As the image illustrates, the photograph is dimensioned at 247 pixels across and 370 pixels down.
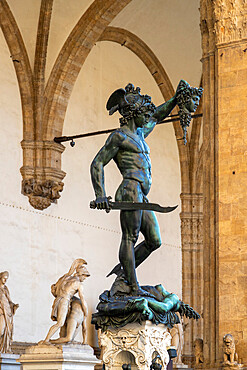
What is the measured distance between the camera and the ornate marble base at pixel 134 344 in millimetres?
6180

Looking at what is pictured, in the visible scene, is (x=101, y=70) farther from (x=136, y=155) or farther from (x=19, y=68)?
(x=136, y=155)

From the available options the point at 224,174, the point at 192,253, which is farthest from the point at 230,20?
the point at 192,253

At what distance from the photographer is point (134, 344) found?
244 inches

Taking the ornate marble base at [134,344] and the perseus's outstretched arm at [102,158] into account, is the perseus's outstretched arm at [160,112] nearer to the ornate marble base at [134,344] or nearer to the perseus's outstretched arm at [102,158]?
the perseus's outstretched arm at [102,158]

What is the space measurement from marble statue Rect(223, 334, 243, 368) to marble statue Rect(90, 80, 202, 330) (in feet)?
17.9

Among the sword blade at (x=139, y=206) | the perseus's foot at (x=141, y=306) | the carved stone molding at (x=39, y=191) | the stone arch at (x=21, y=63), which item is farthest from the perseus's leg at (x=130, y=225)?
the stone arch at (x=21, y=63)

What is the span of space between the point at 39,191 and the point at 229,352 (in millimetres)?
9273

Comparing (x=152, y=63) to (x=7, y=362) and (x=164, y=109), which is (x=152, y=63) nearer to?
(x=7, y=362)

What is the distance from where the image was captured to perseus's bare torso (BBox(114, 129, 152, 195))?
645cm

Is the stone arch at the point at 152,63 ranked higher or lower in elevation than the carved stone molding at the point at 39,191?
higher

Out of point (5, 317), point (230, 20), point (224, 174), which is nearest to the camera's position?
point (224, 174)

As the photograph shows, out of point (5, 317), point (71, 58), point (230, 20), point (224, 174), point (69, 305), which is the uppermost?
point (71, 58)

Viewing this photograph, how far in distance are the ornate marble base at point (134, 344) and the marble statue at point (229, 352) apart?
5518 mm

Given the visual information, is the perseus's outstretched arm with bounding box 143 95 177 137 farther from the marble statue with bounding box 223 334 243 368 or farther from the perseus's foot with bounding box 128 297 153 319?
the marble statue with bounding box 223 334 243 368
